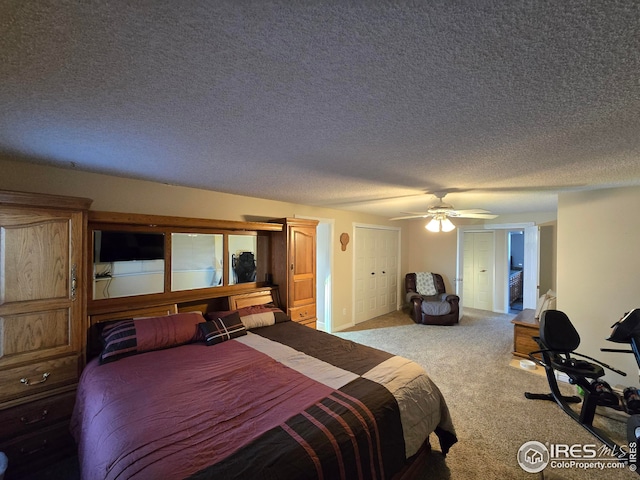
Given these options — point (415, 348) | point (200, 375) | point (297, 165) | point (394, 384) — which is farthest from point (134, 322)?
point (415, 348)

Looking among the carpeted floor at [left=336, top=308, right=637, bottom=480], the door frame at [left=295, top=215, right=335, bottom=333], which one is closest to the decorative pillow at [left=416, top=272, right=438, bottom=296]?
the carpeted floor at [left=336, top=308, right=637, bottom=480]

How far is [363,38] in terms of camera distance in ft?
2.76

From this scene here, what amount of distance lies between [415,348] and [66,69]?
4635mm

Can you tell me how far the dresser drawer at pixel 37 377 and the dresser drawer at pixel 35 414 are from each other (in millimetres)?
83

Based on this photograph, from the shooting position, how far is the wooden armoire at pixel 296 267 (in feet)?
11.8

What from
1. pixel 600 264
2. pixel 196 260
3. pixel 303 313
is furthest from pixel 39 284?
pixel 600 264

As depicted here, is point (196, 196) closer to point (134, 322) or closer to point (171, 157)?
point (171, 157)

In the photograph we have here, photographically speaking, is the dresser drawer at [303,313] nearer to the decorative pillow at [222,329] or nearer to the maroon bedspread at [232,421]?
the decorative pillow at [222,329]

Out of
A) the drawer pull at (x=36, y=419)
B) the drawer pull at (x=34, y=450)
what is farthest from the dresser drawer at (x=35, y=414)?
the drawer pull at (x=34, y=450)

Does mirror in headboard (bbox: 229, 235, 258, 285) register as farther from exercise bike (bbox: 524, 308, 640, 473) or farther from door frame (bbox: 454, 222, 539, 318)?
door frame (bbox: 454, 222, 539, 318)

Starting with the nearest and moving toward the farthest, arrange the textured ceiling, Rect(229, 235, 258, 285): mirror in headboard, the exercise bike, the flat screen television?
the textured ceiling
the exercise bike
the flat screen television
Rect(229, 235, 258, 285): mirror in headboard

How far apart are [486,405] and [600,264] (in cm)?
206

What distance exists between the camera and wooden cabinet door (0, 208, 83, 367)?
1.83m

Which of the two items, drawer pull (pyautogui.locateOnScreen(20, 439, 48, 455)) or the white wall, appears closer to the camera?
drawer pull (pyautogui.locateOnScreen(20, 439, 48, 455))
